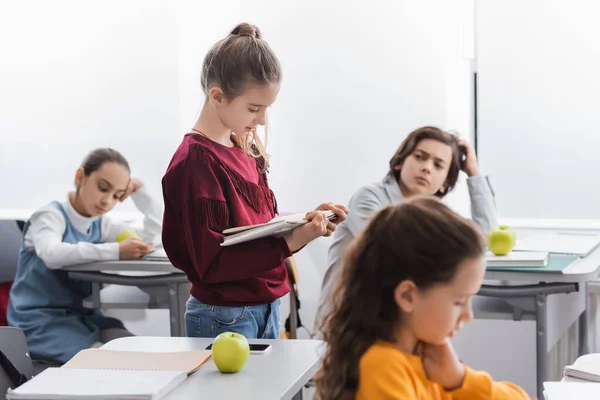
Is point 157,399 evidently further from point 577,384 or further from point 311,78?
point 311,78

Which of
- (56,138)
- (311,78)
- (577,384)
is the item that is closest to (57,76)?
(56,138)

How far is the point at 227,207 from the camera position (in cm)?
201

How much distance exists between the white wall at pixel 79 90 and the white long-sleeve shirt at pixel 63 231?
60 centimetres

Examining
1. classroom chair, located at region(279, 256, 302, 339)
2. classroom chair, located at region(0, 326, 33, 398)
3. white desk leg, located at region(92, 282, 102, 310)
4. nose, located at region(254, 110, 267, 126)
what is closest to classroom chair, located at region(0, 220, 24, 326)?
white desk leg, located at region(92, 282, 102, 310)

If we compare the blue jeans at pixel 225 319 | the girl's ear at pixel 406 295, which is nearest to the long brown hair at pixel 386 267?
the girl's ear at pixel 406 295

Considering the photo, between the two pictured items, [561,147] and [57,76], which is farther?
[57,76]

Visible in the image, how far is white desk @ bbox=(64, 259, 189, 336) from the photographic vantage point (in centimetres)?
319

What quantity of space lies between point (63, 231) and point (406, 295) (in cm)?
235

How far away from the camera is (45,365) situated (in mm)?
3234

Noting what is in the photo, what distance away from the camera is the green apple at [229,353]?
1.77m

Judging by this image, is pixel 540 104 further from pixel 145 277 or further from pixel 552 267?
pixel 145 277

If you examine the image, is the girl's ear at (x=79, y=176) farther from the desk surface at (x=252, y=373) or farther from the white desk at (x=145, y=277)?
the desk surface at (x=252, y=373)

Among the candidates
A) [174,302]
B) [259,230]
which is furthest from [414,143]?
[259,230]

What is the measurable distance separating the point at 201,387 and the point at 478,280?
0.62 metres
